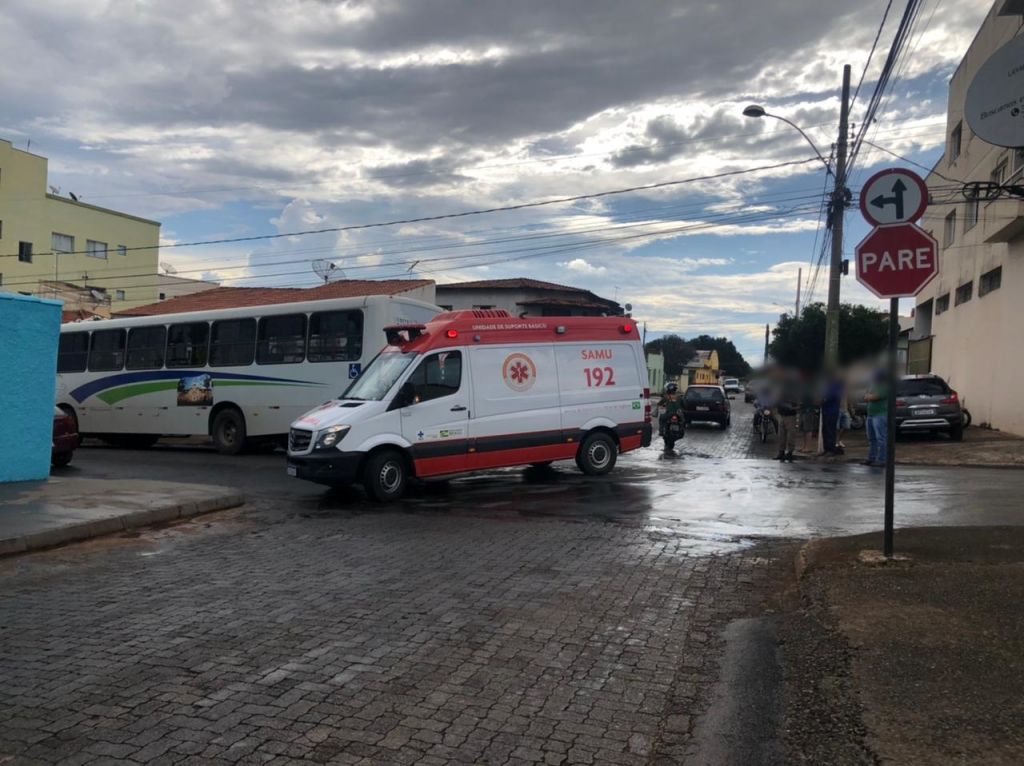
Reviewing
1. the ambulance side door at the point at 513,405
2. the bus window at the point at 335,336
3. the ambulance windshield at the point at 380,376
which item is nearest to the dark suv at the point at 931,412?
the ambulance side door at the point at 513,405

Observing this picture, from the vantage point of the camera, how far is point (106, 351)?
63.8ft

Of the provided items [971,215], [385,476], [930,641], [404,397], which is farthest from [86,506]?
[971,215]

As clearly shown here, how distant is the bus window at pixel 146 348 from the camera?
60.5 feet

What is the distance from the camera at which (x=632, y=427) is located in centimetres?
1352

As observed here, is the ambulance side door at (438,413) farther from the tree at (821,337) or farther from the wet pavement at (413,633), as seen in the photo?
the tree at (821,337)

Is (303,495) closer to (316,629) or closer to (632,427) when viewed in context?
(632,427)

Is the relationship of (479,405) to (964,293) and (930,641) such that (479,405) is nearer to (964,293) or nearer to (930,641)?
(930,641)

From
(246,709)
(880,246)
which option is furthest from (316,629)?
(880,246)

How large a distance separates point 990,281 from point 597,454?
16.6 metres

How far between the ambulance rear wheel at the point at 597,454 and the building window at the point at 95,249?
154ft

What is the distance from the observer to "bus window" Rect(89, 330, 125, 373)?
63.0 feet

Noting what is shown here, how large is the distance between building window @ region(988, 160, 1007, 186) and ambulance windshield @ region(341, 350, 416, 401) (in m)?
18.0

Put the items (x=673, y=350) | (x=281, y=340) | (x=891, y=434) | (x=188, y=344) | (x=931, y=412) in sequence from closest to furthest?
(x=891, y=434), (x=281, y=340), (x=188, y=344), (x=931, y=412), (x=673, y=350)

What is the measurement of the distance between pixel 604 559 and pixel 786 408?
399 inches
